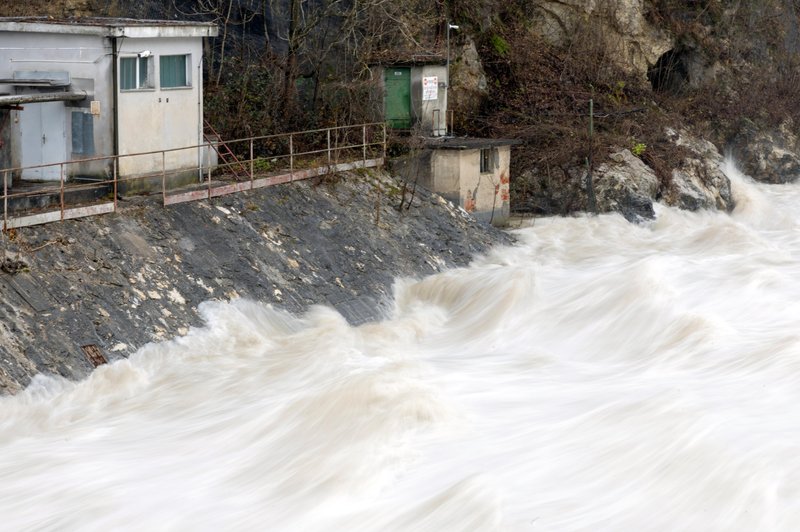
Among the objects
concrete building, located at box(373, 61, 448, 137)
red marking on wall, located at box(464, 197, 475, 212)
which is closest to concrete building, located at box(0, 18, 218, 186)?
concrete building, located at box(373, 61, 448, 137)

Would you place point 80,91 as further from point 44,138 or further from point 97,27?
point 97,27

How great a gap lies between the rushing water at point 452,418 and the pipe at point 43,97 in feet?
16.1

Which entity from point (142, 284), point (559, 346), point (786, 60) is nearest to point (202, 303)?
point (142, 284)

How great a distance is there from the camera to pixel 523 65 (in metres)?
37.1

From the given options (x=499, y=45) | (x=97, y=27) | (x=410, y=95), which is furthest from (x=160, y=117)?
(x=499, y=45)

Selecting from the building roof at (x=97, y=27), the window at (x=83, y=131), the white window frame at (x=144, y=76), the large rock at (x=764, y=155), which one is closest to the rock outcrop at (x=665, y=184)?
the large rock at (x=764, y=155)

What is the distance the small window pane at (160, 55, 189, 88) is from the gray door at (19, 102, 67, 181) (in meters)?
2.06

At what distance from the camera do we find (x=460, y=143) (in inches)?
1161

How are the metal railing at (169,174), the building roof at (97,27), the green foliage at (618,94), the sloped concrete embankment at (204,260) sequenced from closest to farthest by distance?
the sloped concrete embankment at (204,260) → the metal railing at (169,174) → the building roof at (97,27) → the green foliage at (618,94)

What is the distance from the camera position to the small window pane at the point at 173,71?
24.4 m

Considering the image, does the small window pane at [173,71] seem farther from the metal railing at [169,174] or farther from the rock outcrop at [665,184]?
the rock outcrop at [665,184]

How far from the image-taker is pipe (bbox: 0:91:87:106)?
21.7 metres

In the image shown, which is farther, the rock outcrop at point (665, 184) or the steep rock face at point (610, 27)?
the steep rock face at point (610, 27)

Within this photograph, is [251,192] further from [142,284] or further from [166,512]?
[166,512]
